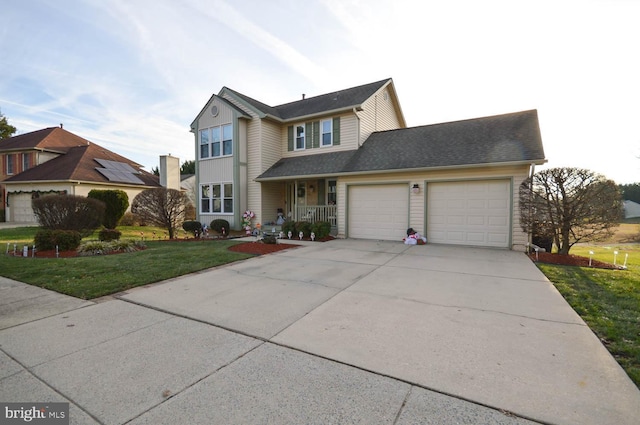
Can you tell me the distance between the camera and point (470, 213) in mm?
9914

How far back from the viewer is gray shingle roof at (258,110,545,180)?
956 cm

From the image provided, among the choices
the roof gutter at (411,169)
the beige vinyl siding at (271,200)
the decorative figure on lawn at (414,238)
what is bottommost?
the decorative figure on lawn at (414,238)

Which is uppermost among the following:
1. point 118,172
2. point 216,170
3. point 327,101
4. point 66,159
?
point 327,101

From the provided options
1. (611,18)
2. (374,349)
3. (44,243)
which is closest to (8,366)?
(374,349)

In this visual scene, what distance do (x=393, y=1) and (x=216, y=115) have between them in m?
10.5

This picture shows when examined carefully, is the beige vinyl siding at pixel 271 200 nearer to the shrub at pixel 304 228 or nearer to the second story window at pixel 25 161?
the shrub at pixel 304 228

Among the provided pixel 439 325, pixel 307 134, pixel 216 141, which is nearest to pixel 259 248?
pixel 439 325

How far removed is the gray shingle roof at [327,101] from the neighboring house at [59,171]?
1190cm

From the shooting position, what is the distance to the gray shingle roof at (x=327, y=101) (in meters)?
13.6

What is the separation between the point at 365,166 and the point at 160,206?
28.1 feet

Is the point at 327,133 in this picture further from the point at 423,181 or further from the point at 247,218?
the point at 247,218

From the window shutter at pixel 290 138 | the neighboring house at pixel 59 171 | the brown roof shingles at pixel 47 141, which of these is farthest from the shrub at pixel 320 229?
the brown roof shingles at pixel 47 141

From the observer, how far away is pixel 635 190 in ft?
141

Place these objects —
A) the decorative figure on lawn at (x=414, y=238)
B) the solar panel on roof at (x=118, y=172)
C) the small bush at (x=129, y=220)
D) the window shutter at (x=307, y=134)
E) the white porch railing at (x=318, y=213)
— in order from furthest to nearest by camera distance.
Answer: the solar panel on roof at (x=118, y=172) < the small bush at (x=129, y=220) < the window shutter at (x=307, y=134) < the white porch railing at (x=318, y=213) < the decorative figure on lawn at (x=414, y=238)
